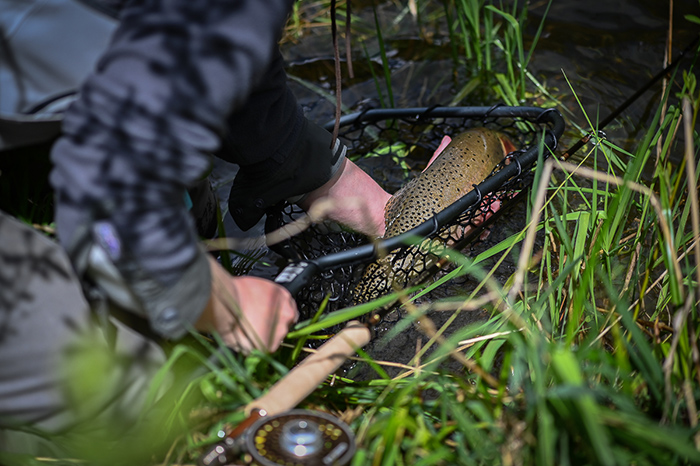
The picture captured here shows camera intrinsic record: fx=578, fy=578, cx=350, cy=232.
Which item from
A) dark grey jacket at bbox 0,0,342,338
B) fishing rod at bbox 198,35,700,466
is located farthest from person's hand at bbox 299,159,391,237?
dark grey jacket at bbox 0,0,342,338

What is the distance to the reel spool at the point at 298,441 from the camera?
913 millimetres

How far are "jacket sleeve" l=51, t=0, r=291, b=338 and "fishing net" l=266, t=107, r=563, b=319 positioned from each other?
428mm

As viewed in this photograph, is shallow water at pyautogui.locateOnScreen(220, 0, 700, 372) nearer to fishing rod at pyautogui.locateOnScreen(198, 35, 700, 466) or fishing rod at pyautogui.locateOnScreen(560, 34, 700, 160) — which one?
fishing rod at pyautogui.locateOnScreen(560, 34, 700, 160)

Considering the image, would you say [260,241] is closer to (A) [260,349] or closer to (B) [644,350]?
(A) [260,349]

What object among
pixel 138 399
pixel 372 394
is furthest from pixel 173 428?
pixel 372 394

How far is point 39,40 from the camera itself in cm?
97

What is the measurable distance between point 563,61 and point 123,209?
2.38 meters

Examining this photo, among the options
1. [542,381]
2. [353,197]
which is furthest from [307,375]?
[353,197]

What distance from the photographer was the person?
85cm

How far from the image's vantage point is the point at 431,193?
6.14 ft

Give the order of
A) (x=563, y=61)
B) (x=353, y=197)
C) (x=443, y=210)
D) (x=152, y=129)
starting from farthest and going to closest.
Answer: (x=563, y=61) < (x=353, y=197) < (x=443, y=210) < (x=152, y=129)

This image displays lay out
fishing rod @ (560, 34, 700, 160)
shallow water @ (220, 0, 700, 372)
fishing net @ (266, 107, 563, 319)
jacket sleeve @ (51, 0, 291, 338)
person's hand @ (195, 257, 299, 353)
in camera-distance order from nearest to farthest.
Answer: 1. jacket sleeve @ (51, 0, 291, 338)
2. person's hand @ (195, 257, 299, 353)
3. fishing net @ (266, 107, 563, 319)
4. fishing rod @ (560, 34, 700, 160)
5. shallow water @ (220, 0, 700, 372)

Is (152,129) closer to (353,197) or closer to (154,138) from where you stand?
(154,138)

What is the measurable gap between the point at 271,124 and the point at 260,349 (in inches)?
29.2
